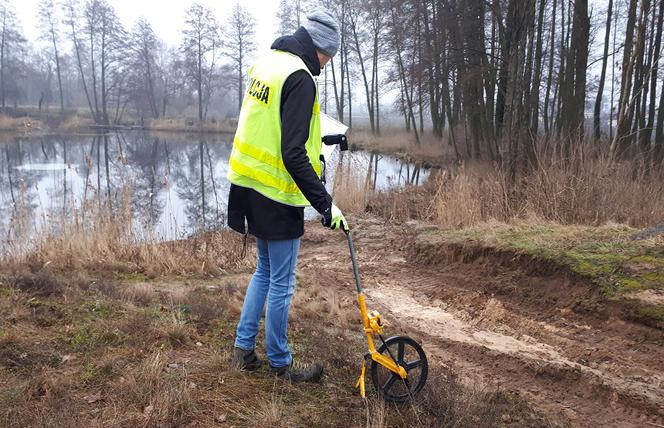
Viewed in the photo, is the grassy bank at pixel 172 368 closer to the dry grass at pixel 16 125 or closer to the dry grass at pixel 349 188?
the dry grass at pixel 349 188

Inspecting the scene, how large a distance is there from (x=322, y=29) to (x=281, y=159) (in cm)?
76

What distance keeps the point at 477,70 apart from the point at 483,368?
12729 millimetres

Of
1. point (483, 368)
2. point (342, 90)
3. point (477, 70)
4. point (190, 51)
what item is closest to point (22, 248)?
point (483, 368)

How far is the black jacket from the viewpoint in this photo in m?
2.64

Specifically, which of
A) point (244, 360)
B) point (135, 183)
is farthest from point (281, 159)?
point (135, 183)

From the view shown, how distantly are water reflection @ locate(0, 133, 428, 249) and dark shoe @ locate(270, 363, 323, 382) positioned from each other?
5.07 m

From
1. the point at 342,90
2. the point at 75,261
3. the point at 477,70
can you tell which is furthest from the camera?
the point at 342,90

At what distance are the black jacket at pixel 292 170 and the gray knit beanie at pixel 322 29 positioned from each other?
0.03 metres

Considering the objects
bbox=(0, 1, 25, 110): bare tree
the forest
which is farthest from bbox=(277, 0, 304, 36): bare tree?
bbox=(0, 1, 25, 110): bare tree

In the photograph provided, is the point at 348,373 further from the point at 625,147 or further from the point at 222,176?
the point at 222,176

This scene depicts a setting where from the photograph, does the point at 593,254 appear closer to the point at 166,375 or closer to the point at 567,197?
the point at 567,197

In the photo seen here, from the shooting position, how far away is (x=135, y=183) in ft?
30.0

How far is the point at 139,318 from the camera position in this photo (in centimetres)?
383

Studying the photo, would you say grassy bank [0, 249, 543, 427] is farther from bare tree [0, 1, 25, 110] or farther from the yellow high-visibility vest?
bare tree [0, 1, 25, 110]
